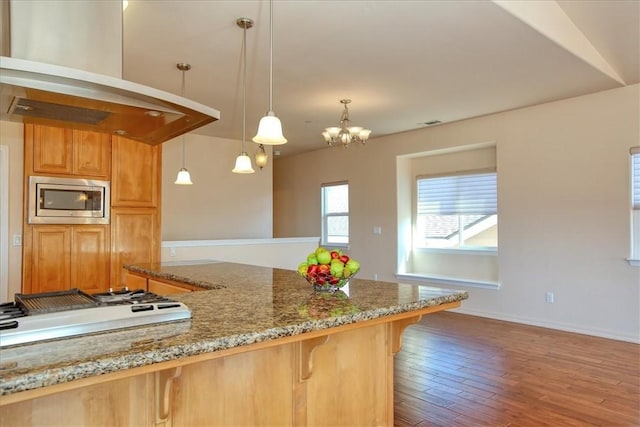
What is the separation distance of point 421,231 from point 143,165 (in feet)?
13.4

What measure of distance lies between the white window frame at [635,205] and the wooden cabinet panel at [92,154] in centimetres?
Result: 516

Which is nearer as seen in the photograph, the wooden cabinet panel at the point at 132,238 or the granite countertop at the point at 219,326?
the granite countertop at the point at 219,326

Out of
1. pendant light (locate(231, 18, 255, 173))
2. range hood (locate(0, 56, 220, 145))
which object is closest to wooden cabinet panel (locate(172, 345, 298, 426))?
range hood (locate(0, 56, 220, 145))

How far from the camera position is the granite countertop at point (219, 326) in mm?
942

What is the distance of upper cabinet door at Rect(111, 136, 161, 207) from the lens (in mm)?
4211

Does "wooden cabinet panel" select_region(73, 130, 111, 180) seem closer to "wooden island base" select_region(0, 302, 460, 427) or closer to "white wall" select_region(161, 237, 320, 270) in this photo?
"white wall" select_region(161, 237, 320, 270)

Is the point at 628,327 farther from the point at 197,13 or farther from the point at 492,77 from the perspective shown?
the point at 197,13

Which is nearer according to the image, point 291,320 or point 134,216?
point 291,320

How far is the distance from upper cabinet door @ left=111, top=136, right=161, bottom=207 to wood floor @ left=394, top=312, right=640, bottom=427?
9.83 feet

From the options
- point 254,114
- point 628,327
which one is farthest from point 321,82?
point 628,327

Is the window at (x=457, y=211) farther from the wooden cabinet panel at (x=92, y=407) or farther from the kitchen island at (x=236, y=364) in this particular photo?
the wooden cabinet panel at (x=92, y=407)

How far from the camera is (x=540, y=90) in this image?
4.31 meters

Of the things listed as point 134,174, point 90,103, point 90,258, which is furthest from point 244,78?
point 90,103

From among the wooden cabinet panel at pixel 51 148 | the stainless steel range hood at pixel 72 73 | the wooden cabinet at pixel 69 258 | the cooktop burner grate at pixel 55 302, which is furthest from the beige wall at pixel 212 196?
the cooktop burner grate at pixel 55 302
